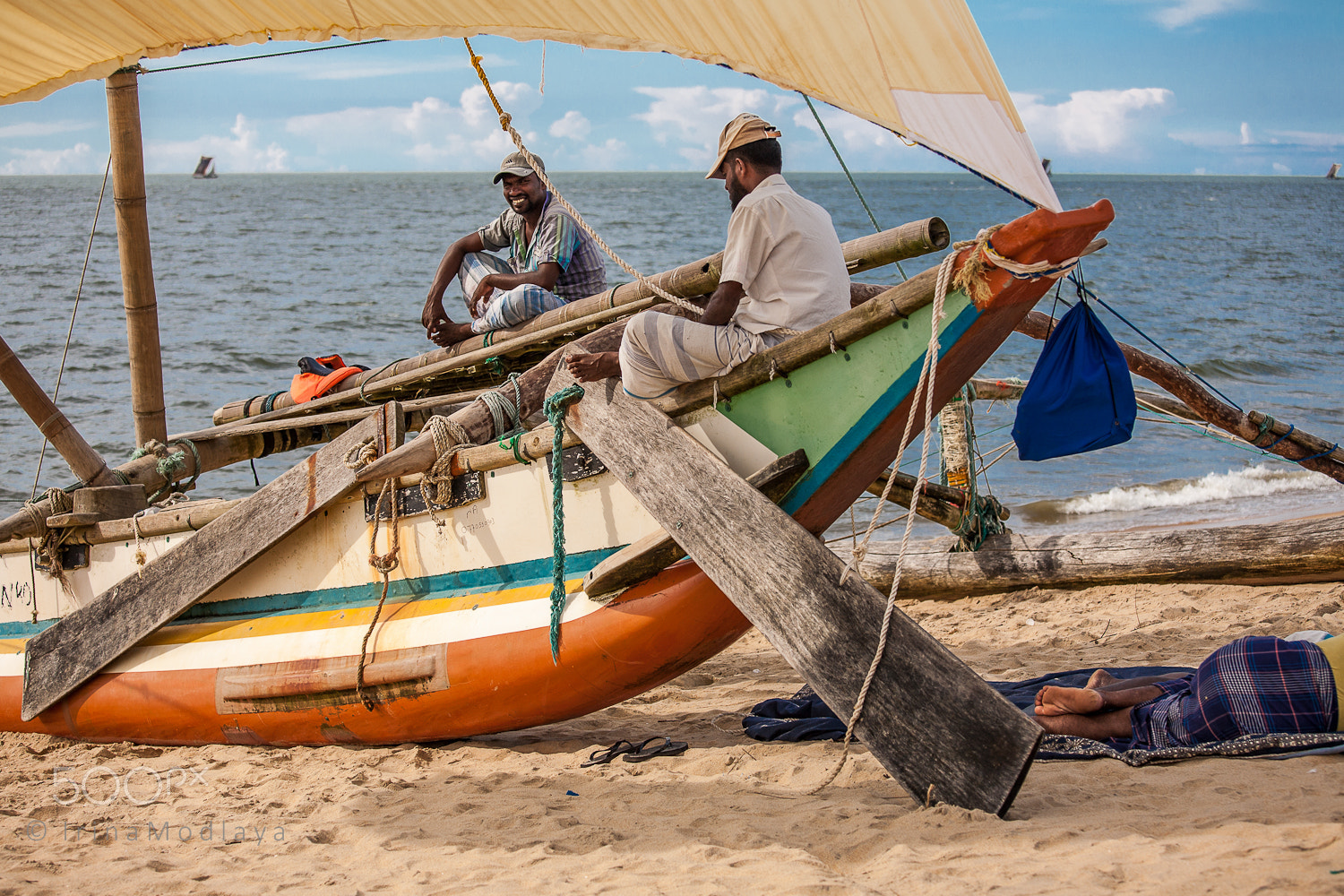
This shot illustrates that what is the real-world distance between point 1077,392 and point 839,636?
122 cm

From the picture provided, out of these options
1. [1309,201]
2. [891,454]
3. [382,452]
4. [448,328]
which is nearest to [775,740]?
[891,454]

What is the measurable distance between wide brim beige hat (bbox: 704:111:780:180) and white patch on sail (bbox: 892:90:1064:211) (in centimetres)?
93

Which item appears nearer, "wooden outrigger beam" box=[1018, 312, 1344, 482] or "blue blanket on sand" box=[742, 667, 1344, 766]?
"blue blanket on sand" box=[742, 667, 1344, 766]

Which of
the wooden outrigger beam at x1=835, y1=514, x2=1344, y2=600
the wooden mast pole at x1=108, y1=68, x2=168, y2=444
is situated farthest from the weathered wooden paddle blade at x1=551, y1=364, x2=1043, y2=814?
the wooden mast pole at x1=108, y1=68, x2=168, y2=444

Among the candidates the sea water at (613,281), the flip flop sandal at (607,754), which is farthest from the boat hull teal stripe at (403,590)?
the sea water at (613,281)

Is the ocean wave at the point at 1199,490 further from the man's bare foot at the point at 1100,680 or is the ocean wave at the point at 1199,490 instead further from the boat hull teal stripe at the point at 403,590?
the boat hull teal stripe at the point at 403,590

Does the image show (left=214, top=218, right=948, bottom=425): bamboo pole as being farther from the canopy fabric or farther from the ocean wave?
the ocean wave

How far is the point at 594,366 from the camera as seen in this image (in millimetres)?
3920

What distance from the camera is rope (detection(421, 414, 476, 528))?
4371 millimetres

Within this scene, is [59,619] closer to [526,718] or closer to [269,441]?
[269,441]

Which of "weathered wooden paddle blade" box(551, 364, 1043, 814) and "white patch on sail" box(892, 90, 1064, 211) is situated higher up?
"white patch on sail" box(892, 90, 1064, 211)

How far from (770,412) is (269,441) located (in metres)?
3.92

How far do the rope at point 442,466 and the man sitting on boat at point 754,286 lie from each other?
3.35ft

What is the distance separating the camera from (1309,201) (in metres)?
97.9
